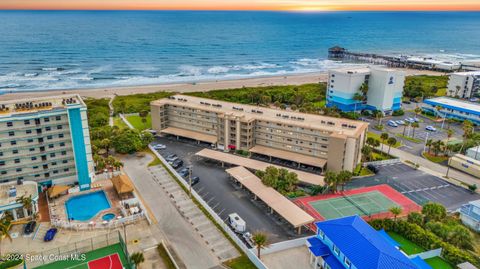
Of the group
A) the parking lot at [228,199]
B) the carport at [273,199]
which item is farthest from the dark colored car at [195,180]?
the carport at [273,199]

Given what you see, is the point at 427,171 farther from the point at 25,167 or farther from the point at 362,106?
the point at 25,167

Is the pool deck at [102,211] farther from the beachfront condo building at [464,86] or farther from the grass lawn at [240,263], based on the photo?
the beachfront condo building at [464,86]

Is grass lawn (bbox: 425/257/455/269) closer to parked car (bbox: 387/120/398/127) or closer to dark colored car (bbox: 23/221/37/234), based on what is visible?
dark colored car (bbox: 23/221/37/234)

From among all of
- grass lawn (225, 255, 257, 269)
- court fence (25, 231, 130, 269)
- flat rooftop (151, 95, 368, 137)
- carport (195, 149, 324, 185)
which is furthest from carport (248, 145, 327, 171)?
court fence (25, 231, 130, 269)

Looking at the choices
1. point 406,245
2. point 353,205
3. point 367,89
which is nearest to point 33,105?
point 353,205

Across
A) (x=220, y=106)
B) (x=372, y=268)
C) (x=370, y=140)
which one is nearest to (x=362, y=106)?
(x=370, y=140)
